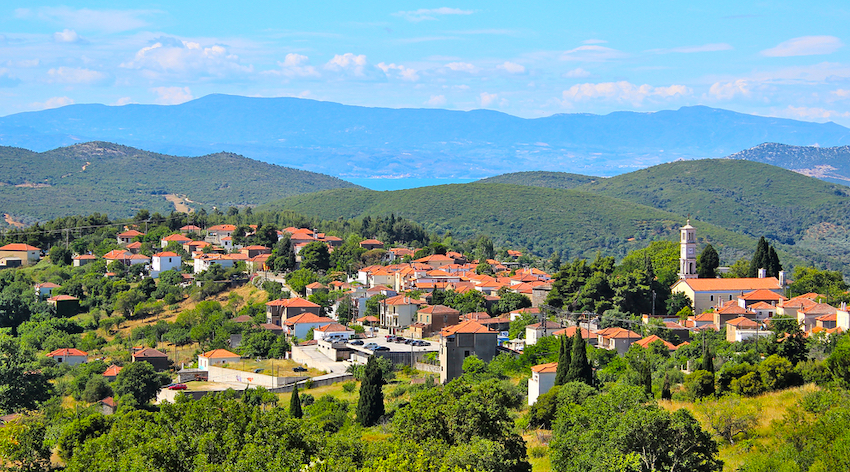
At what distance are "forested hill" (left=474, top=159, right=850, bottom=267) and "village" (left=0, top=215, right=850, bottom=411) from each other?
8348 centimetres

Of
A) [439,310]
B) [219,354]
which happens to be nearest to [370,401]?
[219,354]

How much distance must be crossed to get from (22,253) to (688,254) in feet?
161

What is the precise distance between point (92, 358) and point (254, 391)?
1746 centimetres

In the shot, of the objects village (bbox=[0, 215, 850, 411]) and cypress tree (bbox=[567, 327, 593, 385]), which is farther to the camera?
village (bbox=[0, 215, 850, 411])

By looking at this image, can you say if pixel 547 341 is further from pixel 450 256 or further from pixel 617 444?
pixel 450 256

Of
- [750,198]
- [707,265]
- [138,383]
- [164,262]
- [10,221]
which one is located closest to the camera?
[138,383]

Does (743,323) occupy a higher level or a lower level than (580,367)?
higher

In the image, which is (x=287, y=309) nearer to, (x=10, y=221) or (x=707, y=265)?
(x=707, y=265)

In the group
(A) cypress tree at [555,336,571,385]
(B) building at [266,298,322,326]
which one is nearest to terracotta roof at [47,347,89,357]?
(B) building at [266,298,322,326]

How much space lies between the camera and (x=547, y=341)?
42000mm

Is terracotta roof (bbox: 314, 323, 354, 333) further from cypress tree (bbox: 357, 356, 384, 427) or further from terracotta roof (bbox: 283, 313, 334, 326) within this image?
cypress tree (bbox: 357, 356, 384, 427)

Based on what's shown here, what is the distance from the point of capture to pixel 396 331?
1986 inches

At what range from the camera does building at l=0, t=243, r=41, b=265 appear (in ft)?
240

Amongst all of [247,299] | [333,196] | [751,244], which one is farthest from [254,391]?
[333,196]
